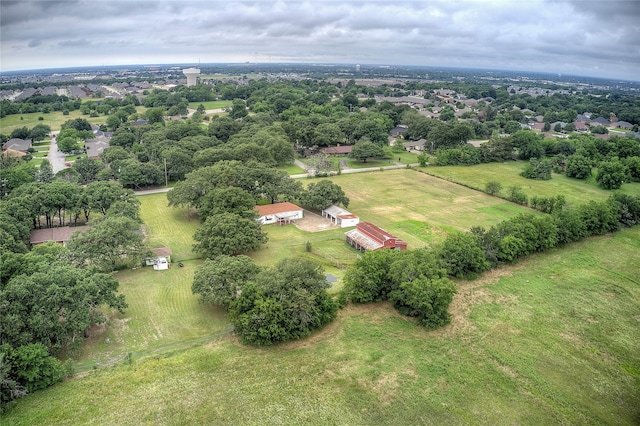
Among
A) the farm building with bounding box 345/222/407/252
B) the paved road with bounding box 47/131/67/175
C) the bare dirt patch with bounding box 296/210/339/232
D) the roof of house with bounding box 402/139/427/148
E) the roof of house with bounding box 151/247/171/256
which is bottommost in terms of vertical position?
the roof of house with bounding box 151/247/171/256

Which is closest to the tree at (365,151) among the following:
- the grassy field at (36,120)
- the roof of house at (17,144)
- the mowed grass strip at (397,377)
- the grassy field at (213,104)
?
the mowed grass strip at (397,377)

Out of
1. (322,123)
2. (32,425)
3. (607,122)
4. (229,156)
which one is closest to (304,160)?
(322,123)

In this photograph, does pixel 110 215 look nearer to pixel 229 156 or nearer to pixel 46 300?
pixel 46 300

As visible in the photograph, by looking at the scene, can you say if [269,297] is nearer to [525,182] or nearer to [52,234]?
[52,234]

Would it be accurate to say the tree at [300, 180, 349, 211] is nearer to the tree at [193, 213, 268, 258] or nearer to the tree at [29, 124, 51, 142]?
the tree at [193, 213, 268, 258]

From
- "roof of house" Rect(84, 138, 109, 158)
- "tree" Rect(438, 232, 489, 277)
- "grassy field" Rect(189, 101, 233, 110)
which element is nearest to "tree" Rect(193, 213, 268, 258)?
"tree" Rect(438, 232, 489, 277)

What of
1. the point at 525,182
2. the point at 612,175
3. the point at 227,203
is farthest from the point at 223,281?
the point at 612,175
